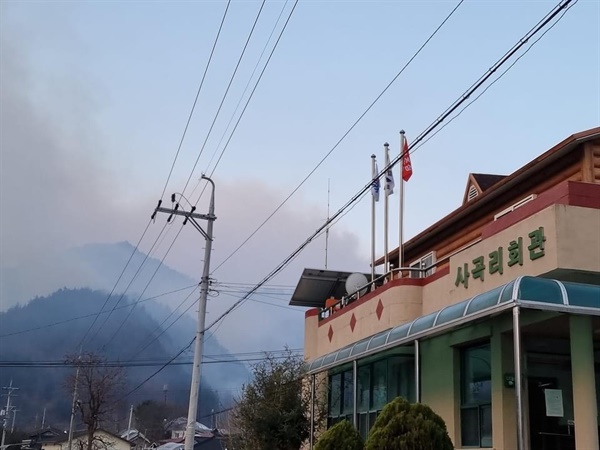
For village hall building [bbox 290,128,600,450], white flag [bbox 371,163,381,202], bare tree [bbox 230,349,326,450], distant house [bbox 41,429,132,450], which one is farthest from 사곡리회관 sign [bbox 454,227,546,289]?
distant house [bbox 41,429,132,450]

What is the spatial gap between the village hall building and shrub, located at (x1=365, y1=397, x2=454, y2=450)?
144cm

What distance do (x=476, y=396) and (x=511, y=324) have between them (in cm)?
226

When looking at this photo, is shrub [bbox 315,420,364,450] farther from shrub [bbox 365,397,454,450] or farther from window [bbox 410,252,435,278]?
window [bbox 410,252,435,278]

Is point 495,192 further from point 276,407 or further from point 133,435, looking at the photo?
point 133,435

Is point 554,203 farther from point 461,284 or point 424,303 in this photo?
point 424,303

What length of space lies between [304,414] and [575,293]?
41.5ft

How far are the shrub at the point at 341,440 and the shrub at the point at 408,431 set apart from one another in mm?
2743

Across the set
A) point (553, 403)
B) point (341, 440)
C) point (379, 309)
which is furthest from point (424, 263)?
point (553, 403)

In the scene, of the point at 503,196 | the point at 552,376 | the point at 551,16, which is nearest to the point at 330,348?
the point at 503,196

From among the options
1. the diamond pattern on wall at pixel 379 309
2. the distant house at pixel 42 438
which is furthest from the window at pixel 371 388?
the distant house at pixel 42 438

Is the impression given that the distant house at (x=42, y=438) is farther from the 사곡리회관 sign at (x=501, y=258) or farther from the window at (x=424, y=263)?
the 사곡리회관 sign at (x=501, y=258)

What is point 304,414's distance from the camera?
23656 millimetres

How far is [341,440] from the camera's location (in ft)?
52.8

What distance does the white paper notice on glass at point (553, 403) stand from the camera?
14188 mm
